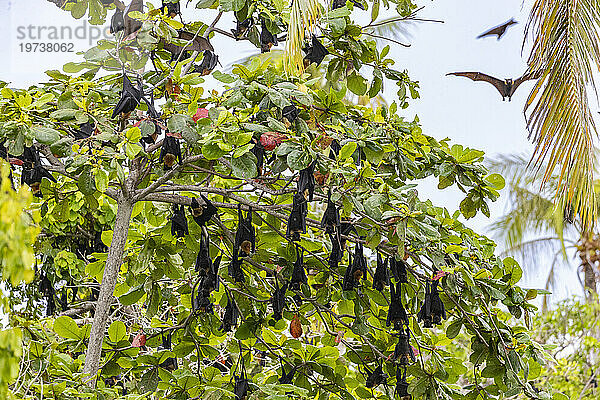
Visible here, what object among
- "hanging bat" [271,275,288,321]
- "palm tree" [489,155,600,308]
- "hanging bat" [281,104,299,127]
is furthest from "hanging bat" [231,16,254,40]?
"palm tree" [489,155,600,308]

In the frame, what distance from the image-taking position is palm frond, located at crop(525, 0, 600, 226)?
3.58 meters

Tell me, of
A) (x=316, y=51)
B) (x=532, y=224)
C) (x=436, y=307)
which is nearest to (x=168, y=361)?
(x=436, y=307)

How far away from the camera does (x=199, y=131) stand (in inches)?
70.0

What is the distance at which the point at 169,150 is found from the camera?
185 centimetres

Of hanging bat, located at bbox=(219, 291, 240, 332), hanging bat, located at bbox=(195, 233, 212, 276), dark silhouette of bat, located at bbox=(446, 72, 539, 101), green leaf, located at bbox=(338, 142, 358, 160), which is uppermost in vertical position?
dark silhouette of bat, located at bbox=(446, 72, 539, 101)

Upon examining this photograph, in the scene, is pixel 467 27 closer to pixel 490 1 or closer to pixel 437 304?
pixel 490 1

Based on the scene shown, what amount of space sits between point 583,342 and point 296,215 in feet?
18.5

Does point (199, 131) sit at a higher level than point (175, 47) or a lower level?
lower

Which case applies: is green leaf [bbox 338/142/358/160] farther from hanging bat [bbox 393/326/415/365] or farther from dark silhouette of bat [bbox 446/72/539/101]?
dark silhouette of bat [bbox 446/72/539/101]

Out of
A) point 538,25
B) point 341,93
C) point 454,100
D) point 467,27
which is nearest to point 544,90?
point 538,25

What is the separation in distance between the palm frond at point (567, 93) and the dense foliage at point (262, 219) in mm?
1537

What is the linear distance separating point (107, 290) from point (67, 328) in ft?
0.57

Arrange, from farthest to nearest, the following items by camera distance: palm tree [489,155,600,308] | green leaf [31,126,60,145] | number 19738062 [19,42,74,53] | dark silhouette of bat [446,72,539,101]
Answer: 1. palm tree [489,155,600,308]
2. number 19738062 [19,42,74,53]
3. dark silhouette of bat [446,72,539,101]
4. green leaf [31,126,60,145]

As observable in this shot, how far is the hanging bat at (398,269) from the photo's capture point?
1.93m
